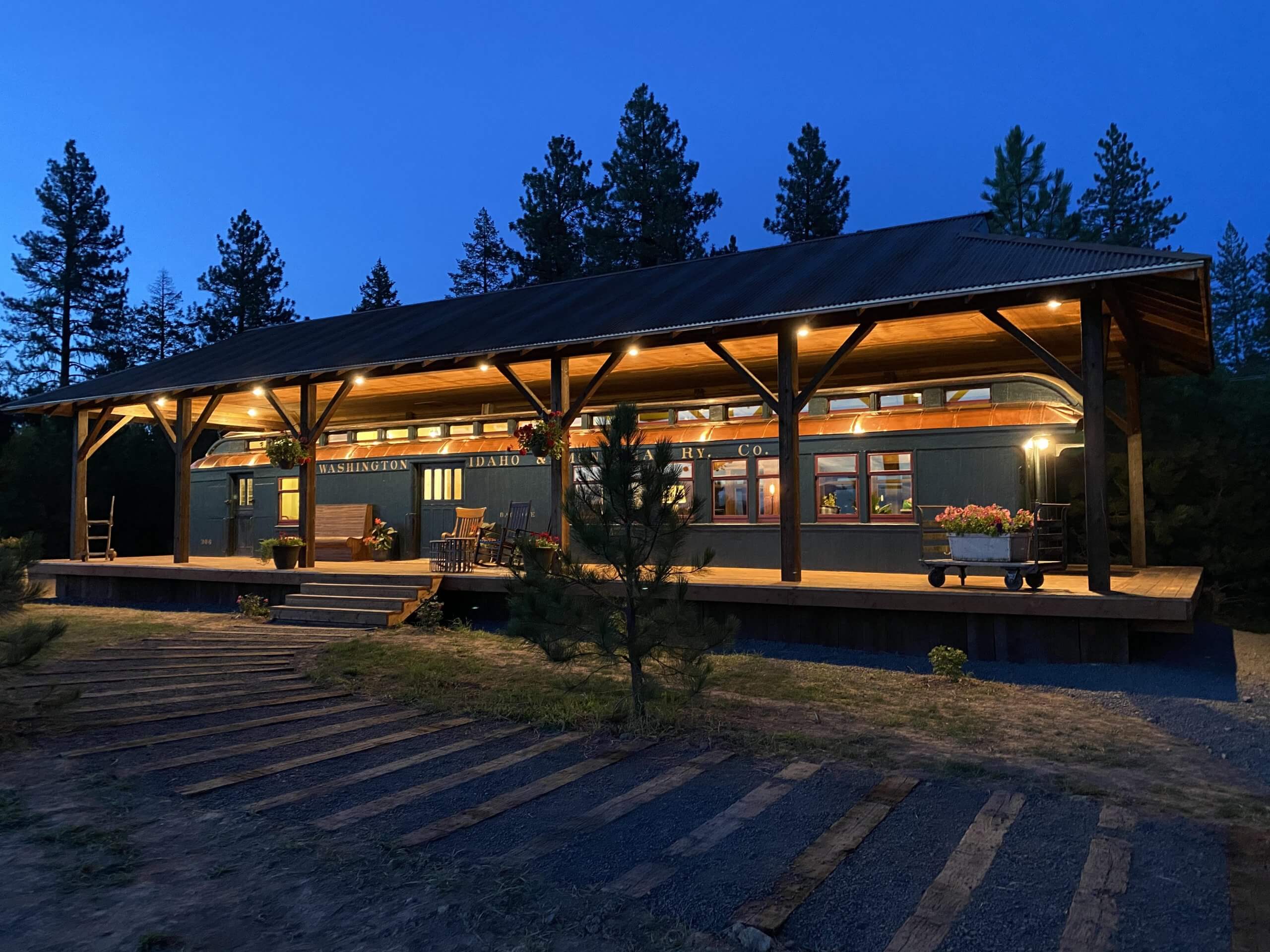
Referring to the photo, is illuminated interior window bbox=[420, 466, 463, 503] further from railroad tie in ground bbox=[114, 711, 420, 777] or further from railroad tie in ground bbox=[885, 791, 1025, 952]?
railroad tie in ground bbox=[885, 791, 1025, 952]

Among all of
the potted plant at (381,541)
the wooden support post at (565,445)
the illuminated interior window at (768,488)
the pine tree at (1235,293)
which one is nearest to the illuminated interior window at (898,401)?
the illuminated interior window at (768,488)

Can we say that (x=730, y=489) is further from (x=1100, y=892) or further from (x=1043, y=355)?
(x=1100, y=892)

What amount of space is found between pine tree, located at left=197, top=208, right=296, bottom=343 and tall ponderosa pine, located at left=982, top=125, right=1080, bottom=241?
24.9 m

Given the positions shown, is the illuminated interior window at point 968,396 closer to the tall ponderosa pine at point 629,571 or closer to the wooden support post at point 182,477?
the tall ponderosa pine at point 629,571

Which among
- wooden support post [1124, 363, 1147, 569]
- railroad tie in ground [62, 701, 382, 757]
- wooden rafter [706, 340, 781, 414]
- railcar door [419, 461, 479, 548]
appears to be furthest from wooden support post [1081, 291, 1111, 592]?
railcar door [419, 461, 479, 548]

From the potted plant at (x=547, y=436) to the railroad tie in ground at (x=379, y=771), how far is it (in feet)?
17.6

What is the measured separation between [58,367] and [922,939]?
3596 centimetres

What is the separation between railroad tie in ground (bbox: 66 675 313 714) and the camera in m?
6.42

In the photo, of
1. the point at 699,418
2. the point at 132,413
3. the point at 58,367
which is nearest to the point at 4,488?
the point at 132,413

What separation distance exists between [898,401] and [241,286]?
29.9 m

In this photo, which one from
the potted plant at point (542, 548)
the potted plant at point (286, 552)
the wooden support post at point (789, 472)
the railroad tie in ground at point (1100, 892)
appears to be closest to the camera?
the railroad tie in ground at point (1100, 892)

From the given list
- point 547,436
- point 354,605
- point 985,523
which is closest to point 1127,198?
point 985,523

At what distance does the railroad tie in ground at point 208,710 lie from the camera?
238 inches

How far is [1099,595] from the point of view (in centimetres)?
792
